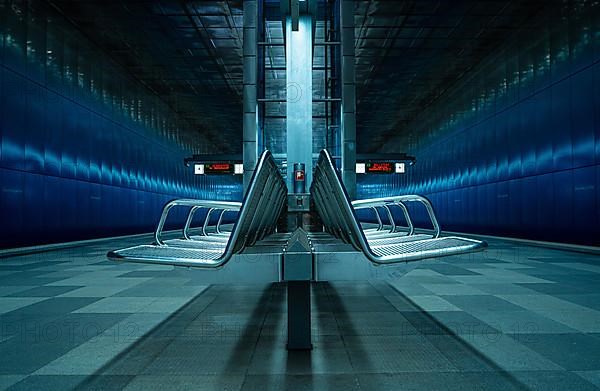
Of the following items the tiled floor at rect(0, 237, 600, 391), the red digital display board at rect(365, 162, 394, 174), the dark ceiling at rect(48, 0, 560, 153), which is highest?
the dark ceiling at rect(48, 0, 560, 153)

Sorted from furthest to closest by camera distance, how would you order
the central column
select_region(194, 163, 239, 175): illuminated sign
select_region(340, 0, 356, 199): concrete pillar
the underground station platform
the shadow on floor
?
1. select_region(194, 163, 239, 175): illuminated sign
2. select_region(340, 0, 356, 199): concrete pillar
3. the central column
4. the underground station platform
5. the shadow on floor

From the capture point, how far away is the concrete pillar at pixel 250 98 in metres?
12.3

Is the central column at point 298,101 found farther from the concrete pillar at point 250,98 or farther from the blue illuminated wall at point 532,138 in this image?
the blue illuminated wall at point 532,138

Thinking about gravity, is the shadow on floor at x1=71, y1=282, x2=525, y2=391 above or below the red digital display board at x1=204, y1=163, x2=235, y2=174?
below

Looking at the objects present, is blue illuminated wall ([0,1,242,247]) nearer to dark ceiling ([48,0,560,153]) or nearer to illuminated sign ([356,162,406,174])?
dark ceiling ([48,0,560,153])

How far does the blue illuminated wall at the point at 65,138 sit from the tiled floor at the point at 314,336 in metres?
5.81

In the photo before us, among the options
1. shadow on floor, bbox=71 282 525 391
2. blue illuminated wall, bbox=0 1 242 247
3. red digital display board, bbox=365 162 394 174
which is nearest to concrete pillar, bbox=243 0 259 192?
blue illuminated wall, bbox=0 1 242 247

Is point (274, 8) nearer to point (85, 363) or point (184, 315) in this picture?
point (184, 315)

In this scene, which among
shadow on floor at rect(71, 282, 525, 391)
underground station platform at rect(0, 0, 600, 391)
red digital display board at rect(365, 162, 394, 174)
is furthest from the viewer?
red digital display board at rect(365, 162, 394, 174)

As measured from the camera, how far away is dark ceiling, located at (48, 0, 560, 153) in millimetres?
11953

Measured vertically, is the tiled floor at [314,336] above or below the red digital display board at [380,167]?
below

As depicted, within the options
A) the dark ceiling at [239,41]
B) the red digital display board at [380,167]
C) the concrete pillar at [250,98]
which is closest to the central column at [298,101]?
the concrete pillar at [250,98]

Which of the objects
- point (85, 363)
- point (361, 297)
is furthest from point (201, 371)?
point (361, 297)

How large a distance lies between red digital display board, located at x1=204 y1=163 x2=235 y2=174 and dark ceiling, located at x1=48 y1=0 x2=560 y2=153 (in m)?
3.70
